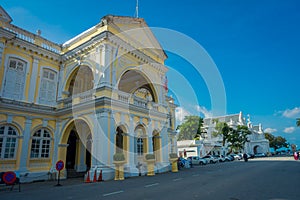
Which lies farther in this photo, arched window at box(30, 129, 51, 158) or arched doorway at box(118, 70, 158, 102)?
arched doorway at box(118, 70, 158, 102)

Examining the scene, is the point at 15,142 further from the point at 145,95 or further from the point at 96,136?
the point at 145,95

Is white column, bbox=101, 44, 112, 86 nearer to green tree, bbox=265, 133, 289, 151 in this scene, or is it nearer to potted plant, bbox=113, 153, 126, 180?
potted plant, bbox=113, 153, 126, 180

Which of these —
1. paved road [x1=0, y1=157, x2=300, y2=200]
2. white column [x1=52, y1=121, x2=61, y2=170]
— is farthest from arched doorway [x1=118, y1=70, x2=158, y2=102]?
paved road [x1=0, y1=157, x2=300, y2=200]

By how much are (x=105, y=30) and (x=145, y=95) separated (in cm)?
1126

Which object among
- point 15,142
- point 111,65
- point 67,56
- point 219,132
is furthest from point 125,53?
point 219,132

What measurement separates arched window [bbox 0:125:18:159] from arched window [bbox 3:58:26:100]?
214cm

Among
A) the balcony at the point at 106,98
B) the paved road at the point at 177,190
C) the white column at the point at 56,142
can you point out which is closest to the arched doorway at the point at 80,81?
the balcony at the point at 106,98

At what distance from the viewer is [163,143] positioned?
17.9 metres

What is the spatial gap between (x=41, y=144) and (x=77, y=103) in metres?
3.91

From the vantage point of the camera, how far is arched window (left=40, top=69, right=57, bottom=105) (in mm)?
15377

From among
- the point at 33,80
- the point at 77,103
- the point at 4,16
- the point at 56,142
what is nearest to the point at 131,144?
A: the point at 77,103

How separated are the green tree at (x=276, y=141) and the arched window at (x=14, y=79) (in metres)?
99.9

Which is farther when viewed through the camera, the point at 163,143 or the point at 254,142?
the point at 254,142

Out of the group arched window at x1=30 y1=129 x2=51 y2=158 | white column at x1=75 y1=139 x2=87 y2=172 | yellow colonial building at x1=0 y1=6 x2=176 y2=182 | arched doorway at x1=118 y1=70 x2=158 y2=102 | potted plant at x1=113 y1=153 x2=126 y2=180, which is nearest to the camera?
potted plant at x1=113 y1=153 x2=126 y2=180
